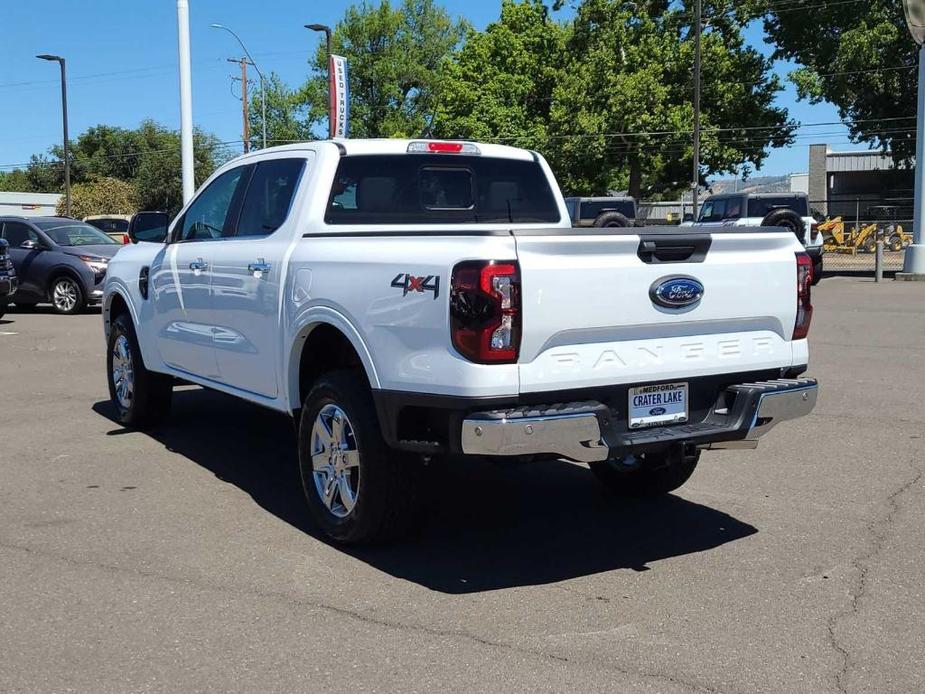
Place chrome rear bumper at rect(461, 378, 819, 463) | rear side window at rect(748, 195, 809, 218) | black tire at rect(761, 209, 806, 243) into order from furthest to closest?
rear side window at rect(748, 195, 809, 218)
black tire at rect(761, 209, 806, 243)
chrome rear bumper at rect(461, 378, 819, 463)

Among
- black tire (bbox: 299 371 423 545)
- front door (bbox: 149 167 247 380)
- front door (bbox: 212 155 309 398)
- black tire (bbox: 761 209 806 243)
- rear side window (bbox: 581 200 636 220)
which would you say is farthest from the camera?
rear side window (bbox: 581 200 636 220)

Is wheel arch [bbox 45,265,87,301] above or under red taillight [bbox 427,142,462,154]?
under

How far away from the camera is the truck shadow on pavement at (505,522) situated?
4852 mm

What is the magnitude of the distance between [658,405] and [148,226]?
4.60 metres

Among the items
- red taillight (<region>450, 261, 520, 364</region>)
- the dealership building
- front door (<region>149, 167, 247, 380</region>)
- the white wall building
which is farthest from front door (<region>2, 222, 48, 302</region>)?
the white wall building

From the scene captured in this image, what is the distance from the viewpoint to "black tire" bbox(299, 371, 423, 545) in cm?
476

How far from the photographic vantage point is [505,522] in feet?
18.4

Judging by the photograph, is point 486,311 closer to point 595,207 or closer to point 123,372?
Answer: point 123,372

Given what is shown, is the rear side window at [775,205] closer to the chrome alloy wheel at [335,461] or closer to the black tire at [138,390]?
the black tire at [138,390]

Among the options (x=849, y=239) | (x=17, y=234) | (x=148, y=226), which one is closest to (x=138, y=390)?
(x=148, y=226)

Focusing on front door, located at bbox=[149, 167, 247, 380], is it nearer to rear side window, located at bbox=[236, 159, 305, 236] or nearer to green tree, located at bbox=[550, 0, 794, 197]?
rear side window, located at bbox=[236, 159, 305, 236]

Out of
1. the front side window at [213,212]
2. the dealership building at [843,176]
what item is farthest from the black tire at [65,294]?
the dealership building at [843,176]

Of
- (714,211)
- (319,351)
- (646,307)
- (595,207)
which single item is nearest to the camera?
(646,307)

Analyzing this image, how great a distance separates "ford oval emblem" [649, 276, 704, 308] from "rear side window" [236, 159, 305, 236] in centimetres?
222
